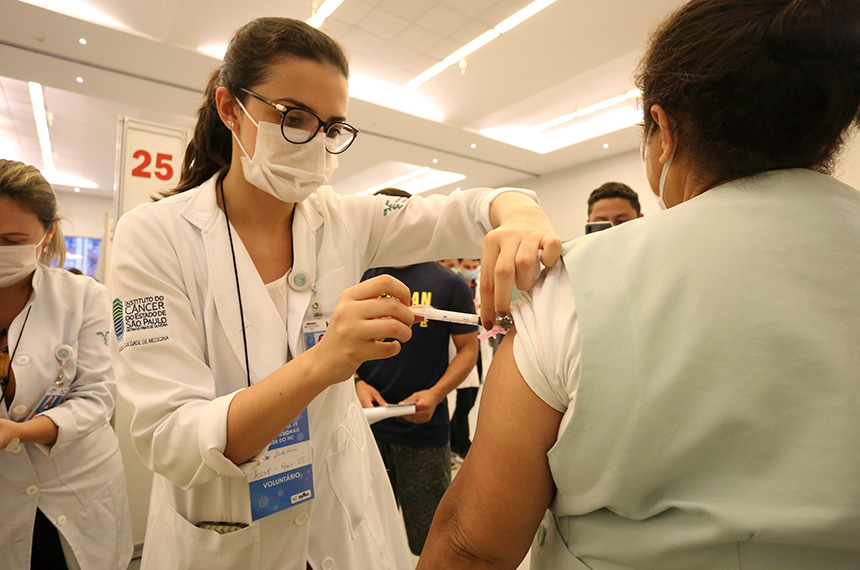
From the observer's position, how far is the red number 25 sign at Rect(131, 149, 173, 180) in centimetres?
257

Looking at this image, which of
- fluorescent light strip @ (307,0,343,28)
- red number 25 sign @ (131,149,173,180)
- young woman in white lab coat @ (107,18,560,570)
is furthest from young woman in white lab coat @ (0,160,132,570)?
fluorescent light strip @ (307,0,343,28)

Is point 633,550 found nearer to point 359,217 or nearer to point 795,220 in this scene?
point 795,220

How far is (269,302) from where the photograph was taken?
3.17 feet

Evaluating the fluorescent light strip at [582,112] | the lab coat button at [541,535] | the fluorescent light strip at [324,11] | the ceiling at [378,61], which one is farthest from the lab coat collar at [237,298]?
the fluorescent light strip at [582,112]

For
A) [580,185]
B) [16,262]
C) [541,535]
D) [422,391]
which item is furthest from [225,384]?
[580,185]

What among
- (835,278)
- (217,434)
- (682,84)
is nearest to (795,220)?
(835,278)

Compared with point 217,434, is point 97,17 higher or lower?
higher

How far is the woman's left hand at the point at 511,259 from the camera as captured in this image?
0.68 m

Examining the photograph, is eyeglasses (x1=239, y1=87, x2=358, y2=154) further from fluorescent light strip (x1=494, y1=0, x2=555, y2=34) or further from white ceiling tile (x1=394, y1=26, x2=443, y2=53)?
white ceiling tile (x1=394, y1=26, x2=443, y2=53)

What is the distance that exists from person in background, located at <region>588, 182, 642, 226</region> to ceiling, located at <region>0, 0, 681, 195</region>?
1.25 meters

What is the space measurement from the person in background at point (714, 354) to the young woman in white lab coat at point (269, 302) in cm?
17

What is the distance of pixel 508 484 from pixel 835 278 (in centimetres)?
47

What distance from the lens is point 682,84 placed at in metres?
0.62

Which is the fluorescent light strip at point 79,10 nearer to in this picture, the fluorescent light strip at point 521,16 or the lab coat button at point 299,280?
the fluorescent light strip at point 521,16
